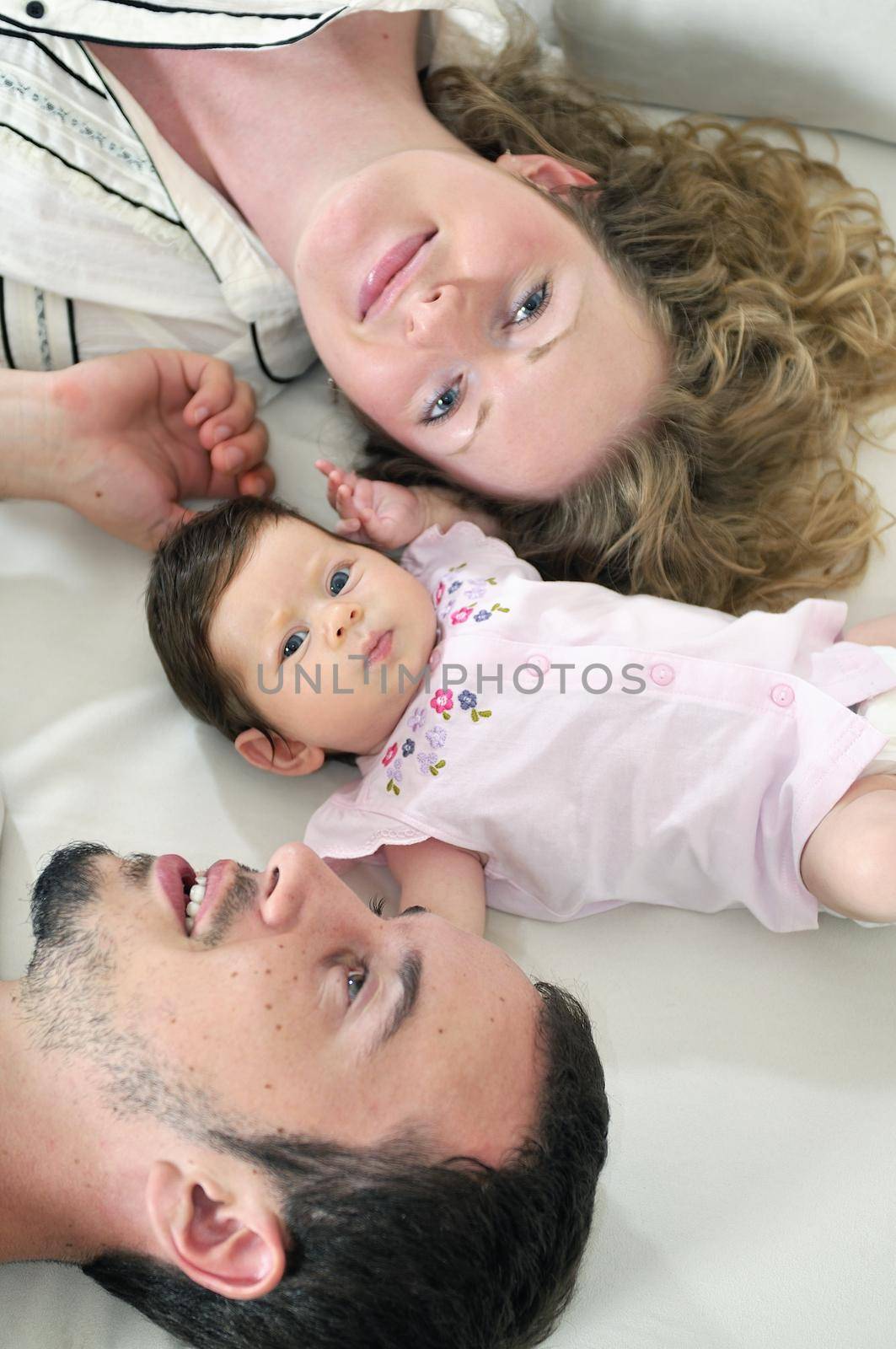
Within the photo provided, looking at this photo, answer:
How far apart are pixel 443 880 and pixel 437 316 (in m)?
0.72

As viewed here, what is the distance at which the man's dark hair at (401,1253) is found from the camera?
939mm

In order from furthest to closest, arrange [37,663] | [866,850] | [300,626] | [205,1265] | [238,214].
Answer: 1. [238,214]
2. [37,663]
3. [300,626]
4. [866,850]
5. [205,1265]

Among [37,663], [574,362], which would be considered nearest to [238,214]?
[574,362]

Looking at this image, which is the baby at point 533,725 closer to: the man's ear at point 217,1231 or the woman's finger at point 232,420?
the woman's finger at point 232,420

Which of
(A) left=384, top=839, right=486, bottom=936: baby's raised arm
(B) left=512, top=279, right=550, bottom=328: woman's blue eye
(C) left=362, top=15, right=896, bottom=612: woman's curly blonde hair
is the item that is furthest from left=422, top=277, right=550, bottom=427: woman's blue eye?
(A) left=384, top=839, right=486, bottom=936: baby's raised arm

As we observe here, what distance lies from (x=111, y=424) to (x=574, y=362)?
66 cm

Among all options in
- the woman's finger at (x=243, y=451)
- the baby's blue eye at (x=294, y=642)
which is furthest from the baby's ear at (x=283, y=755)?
the woman's finger at (x=243, y=451)

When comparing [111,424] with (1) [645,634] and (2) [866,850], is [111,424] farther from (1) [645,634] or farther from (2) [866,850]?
(2) [866,850]

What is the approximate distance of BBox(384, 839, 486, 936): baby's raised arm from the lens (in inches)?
55.5

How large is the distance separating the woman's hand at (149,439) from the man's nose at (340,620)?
0.37 m

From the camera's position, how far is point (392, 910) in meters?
1.48

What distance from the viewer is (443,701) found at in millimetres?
1473

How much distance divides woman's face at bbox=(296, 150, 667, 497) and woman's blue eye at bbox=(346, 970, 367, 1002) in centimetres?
76

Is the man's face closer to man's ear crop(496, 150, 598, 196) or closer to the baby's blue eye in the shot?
the baby's blue eye
